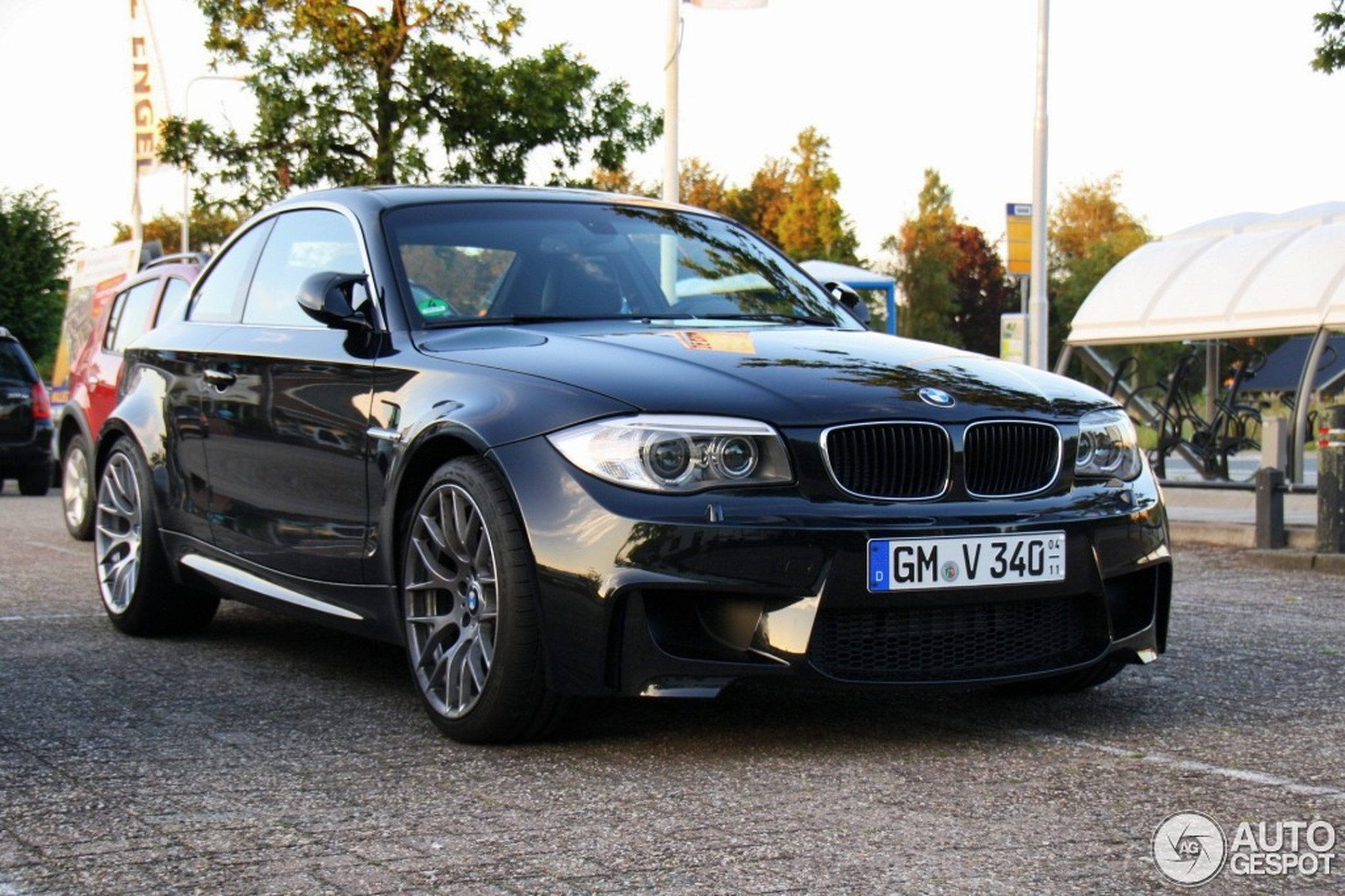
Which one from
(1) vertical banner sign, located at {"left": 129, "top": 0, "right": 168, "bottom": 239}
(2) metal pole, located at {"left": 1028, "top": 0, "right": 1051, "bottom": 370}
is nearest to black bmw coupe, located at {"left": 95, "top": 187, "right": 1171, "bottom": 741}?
(2) metal pole, located at {"left": 1028, "top": 0, "right": 1051, "bottom": 370}

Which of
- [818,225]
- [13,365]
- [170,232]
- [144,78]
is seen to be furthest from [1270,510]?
[170,232]

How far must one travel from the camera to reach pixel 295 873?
11.6 feet

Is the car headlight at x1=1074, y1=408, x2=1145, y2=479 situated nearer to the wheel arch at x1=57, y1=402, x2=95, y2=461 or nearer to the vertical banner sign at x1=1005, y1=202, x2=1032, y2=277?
the wheel arch at x1=57, y1=402, x2=95, y2=461

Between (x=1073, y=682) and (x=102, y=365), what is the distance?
337 inches

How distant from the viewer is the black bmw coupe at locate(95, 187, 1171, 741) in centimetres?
439

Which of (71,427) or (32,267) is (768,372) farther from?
(32,267)

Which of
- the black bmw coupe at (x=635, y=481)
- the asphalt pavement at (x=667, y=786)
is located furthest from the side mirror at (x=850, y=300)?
the asphalt pavement at (x=667, y=786)

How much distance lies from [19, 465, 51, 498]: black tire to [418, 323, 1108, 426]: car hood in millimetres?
14727

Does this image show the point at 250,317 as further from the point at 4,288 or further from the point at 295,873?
the point at 4,288

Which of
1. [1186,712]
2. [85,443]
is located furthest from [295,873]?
[85,443]

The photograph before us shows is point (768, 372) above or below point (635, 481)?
above

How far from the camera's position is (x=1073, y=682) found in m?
5.36

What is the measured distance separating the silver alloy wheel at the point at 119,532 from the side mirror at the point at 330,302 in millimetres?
1752

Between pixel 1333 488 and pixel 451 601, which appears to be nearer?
pixel 451 601
